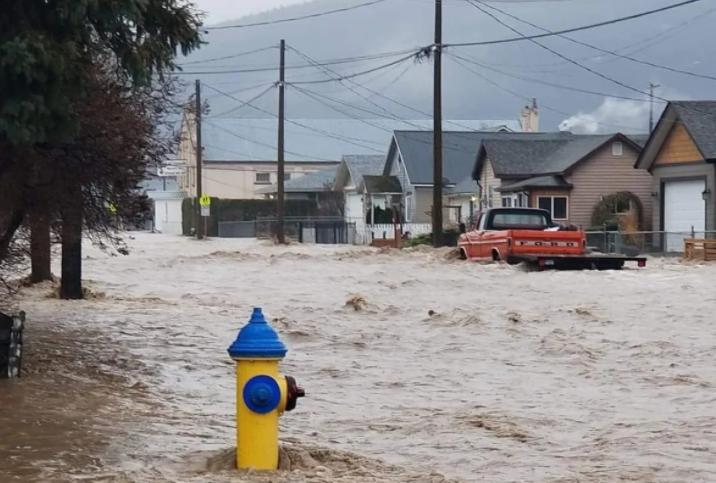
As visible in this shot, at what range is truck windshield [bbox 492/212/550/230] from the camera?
32844 millimetres

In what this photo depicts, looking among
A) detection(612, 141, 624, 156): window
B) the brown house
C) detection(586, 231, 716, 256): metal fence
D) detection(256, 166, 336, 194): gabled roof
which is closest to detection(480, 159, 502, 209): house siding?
the brown house

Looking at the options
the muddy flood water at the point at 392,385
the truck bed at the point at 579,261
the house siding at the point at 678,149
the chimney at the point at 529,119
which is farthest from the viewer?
the chimney at the point at 529,119

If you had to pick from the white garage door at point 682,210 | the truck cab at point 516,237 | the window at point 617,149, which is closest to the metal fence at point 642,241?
the white garage door at point 682,210

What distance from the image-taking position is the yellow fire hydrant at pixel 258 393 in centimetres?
730

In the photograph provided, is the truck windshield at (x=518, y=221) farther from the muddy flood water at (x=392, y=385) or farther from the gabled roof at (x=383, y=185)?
the gabled roof at (x=383, y=185)

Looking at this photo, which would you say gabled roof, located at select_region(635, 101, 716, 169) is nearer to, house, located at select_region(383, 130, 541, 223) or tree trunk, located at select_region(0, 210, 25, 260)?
house, located at select_region(383, 130, 541, 223)

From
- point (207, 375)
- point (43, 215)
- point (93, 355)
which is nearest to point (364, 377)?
point (207, 375)

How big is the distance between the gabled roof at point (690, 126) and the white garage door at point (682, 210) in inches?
53.9

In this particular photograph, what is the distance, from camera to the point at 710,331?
18.8 meters

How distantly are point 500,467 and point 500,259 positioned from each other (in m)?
23.1

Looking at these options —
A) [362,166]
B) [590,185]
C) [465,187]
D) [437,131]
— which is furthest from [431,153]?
[437,131]

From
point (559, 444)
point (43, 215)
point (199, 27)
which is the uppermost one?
point (199, 27)

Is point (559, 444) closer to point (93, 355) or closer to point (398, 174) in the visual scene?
point (93, 355)

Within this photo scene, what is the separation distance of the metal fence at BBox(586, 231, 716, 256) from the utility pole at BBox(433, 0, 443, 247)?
5.16 metres
